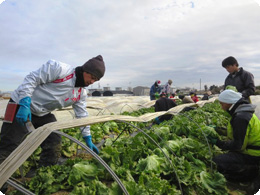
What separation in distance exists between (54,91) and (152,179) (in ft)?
6.22

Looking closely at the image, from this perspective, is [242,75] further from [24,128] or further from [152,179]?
[24,128]

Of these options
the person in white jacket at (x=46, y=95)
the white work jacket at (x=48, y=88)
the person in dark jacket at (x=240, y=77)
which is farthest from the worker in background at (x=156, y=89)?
the white work jacket at (x=48, y=88)

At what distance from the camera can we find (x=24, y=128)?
8.92ft

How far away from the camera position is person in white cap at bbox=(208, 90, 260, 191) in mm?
3025

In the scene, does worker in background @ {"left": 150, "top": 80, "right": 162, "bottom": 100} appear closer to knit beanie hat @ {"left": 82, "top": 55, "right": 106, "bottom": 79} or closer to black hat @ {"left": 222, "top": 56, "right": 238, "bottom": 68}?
black hat @ {"left": 222, "top": 56, "right": 238, "bottom": 68}

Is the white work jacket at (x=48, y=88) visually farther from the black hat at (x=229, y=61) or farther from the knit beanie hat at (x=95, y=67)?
the black hat at (x=229, y=61)

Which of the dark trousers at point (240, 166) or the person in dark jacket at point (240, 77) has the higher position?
the person in dark jacket at point (240, 77)

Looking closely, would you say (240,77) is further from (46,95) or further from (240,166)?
(46,95)

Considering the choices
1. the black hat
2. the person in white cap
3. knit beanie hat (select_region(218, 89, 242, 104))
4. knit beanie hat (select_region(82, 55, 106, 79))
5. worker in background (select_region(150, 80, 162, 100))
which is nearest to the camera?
knit beanie hat (select_region(82, 55, 106, 79))

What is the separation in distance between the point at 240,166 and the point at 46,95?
11.1 feet

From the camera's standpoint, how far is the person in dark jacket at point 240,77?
4.76 m

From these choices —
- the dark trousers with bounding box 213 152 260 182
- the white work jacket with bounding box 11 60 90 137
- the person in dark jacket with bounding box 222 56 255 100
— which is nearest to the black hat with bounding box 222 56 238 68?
the person in dark jacket with bounding box 222 56 255 100

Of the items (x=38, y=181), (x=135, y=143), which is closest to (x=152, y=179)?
(x=135, y=143)

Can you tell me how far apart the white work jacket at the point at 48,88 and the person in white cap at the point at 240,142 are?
254 cm
